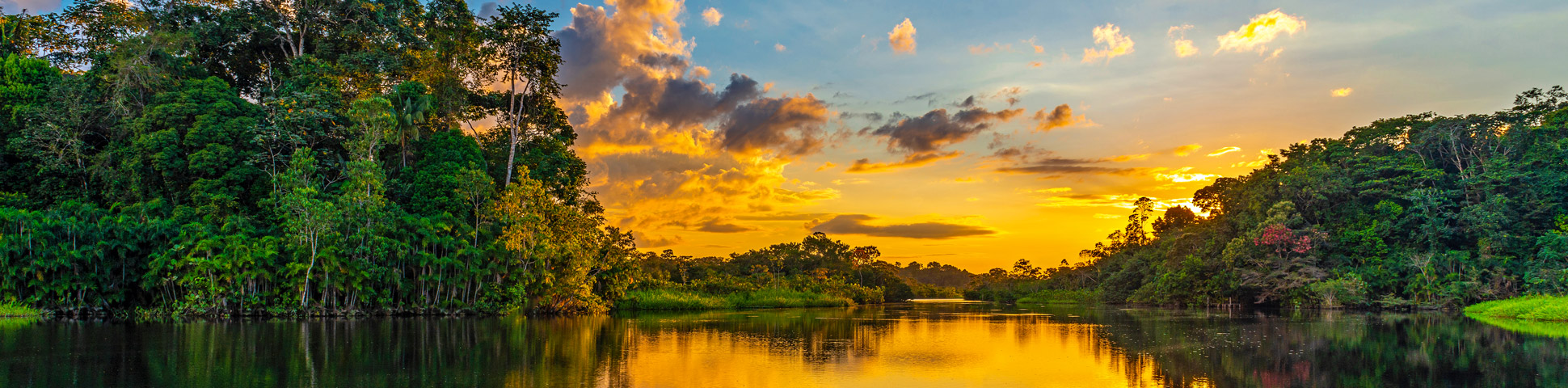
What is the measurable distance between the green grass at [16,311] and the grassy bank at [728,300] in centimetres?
2223

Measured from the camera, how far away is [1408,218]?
36312 millimetres

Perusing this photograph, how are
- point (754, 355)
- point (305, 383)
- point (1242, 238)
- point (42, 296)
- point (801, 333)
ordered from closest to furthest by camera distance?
point (305, 383)
point (754, 355)
point (801, 333)
point (42, 296)
point (1242, 238)

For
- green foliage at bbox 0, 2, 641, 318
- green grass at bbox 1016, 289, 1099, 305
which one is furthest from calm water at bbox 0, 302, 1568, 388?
green grass at bbox 1016, 289, 1099, 305

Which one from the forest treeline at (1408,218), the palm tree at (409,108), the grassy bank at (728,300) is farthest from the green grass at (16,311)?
the forest treeline at (1408,218)

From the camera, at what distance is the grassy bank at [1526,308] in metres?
27.0

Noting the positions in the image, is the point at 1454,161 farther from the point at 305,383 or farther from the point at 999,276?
the point at 999,276

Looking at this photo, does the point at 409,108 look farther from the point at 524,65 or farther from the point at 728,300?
the point at 728,300

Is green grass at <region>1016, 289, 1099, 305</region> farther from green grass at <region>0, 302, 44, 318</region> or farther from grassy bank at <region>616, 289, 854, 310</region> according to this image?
green grass at <region>0, 302, 44, 318</region>

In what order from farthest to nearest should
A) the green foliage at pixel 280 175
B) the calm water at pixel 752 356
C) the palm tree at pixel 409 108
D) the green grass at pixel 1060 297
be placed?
the green grass at pixel 1060 297, the palm tree at pixel 409 108, the green foliage at pixel 280 175, the calm water at pixel 752 356

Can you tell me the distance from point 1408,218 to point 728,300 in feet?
115

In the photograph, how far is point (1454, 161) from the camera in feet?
124

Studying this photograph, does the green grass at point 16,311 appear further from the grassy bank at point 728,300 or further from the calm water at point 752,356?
the grassy bank at point 728,300

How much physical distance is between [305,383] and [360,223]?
19414 millimetres

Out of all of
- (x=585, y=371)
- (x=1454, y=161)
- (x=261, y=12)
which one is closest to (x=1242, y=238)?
(x=1454, y=161)
